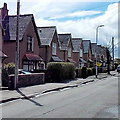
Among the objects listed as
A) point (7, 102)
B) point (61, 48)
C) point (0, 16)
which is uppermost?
point (0, 16)

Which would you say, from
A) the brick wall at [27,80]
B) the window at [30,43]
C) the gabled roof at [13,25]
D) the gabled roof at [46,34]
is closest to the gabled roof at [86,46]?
the gabled roof at [46,34]

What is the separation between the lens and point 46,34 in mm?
45188

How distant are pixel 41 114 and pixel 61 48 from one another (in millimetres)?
42556

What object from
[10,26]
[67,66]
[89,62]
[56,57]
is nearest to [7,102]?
[67,66]

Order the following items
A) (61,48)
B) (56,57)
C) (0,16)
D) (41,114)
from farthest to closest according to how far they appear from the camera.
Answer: (61,48) < (56,57) < (0,16) < (41,114)

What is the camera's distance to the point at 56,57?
151 ft

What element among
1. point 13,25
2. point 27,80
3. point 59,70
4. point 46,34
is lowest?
point 27,80

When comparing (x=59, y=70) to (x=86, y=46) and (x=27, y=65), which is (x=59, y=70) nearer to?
(x=27, y=65)

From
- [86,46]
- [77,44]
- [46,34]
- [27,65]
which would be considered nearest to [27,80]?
[27,65]

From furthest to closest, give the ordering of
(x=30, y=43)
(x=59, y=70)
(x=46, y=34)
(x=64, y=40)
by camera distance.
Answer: (x=64, y=40)
(x=46, y=34)
(x=30, y=43)
(x=59, y=70)

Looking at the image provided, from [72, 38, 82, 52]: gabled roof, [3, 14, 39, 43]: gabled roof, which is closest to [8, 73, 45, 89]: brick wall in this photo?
[3, 14, 39, 43]: gabled roof

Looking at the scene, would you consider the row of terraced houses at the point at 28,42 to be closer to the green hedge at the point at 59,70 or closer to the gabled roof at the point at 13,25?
the gabled roof at the point at 13,25

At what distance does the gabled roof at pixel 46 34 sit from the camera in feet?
143

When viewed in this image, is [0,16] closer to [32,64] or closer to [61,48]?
[32,64]
